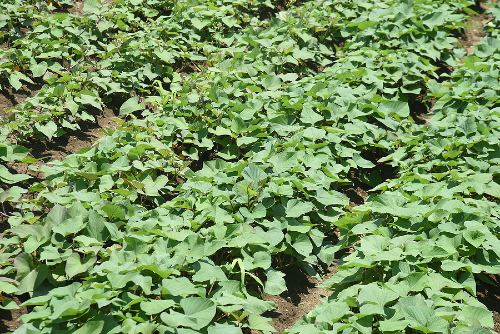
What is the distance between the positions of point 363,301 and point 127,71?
12.4 feet

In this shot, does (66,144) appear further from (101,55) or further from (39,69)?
(101,55)

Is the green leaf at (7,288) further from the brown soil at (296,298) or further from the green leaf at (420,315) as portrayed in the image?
the green leaf at (420,315)

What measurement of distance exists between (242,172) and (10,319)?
6.07ft

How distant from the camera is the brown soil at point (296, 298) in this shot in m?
4.02

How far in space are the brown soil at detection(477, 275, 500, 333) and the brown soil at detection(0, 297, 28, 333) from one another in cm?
290

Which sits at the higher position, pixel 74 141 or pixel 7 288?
pixel 7 288

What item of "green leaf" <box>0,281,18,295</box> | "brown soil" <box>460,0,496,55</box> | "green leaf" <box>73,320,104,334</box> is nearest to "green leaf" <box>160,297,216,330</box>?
"green leaf" <box>73,320,104,334</box>

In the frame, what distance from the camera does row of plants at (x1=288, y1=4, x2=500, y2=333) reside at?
3422 millimetres

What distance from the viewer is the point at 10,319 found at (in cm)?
361

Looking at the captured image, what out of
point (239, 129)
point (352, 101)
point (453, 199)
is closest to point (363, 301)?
point (453, 199)

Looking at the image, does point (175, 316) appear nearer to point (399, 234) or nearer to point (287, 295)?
point (287, 295)

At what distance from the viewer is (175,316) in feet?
10.6

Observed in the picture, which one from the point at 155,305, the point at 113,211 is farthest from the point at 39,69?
the point at 155,305

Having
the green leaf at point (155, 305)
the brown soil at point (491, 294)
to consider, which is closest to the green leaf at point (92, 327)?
the green leaf at point (155, 305)
